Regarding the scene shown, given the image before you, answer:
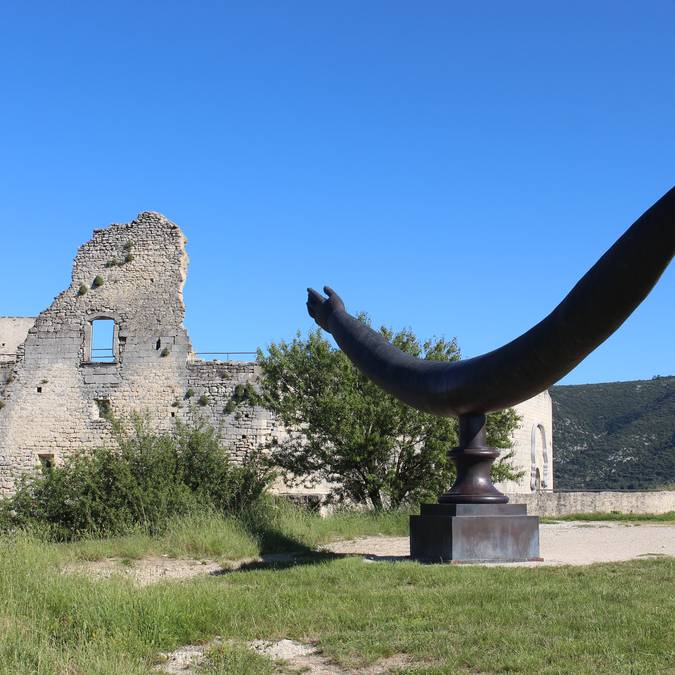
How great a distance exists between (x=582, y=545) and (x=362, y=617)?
16.6 ft

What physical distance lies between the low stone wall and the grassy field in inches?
403

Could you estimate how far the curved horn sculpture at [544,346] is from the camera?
588cm

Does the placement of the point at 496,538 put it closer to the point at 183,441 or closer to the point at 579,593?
the point at 579,593

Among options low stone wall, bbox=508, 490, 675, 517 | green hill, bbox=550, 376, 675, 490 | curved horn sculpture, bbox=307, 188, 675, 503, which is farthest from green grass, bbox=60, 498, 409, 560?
green hill, bbox=550, 376, 675, 490

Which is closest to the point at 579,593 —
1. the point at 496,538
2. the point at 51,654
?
the point at 496,538

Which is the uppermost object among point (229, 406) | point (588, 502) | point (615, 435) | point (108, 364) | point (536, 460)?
point (108, 364)

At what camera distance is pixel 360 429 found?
1430cm

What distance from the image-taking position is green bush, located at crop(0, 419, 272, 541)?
1193 cm

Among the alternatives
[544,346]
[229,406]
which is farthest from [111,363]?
[544,346]

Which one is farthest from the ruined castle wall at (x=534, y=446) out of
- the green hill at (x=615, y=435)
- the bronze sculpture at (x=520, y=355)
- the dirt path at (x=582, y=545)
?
the bronze sculpture at (x=520, y=355)

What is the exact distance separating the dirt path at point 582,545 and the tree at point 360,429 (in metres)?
2.53

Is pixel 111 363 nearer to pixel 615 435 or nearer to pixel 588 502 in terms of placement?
pixel 588 502

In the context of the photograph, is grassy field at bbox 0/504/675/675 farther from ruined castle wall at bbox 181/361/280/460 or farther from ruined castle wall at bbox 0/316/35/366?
ruined castle wall at bbox 0/316/35/366

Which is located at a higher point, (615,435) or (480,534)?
(615,435)
